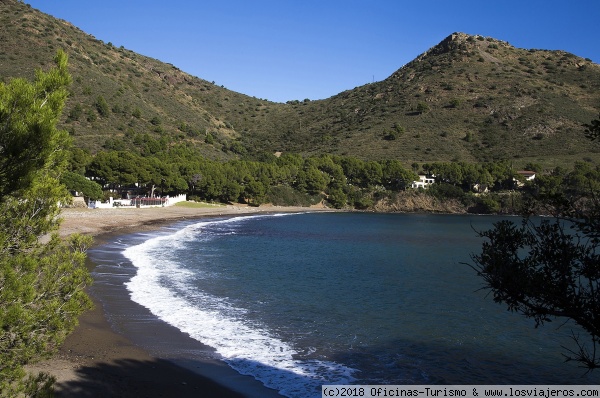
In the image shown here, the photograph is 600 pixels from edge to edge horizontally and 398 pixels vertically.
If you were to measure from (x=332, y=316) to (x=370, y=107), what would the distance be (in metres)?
113

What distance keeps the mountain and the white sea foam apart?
199 ft

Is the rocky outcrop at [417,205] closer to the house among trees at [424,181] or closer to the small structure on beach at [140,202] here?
the house among trees at [424,181]

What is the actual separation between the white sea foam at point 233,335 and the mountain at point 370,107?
60.7 metres

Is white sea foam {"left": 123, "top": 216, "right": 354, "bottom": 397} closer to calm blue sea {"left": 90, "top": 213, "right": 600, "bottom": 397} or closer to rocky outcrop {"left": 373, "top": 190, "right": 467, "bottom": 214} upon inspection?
calm blue sea {"left": 90, "top": 213, "right": 600, "bottom": 397}

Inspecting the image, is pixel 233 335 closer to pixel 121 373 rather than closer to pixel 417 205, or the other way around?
pixel 121 373

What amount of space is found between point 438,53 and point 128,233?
12362 centimetres

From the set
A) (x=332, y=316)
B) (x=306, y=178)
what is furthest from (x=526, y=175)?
(x=332, y=316)

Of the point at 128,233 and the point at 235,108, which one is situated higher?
the point at 235,108

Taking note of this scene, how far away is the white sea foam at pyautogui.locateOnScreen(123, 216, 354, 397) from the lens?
10742mm

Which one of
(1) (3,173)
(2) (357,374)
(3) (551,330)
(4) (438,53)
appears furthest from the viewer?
(4) (438,53)

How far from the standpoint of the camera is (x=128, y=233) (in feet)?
128

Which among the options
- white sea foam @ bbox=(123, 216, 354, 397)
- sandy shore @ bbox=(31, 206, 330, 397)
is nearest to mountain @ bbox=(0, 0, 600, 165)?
white sea foam @ bbox=(123, 216, 354, 397)

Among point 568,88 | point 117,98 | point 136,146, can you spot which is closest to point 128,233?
point 136,146

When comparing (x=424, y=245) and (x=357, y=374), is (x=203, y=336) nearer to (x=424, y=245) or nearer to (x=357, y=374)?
(x=357, y=374)
